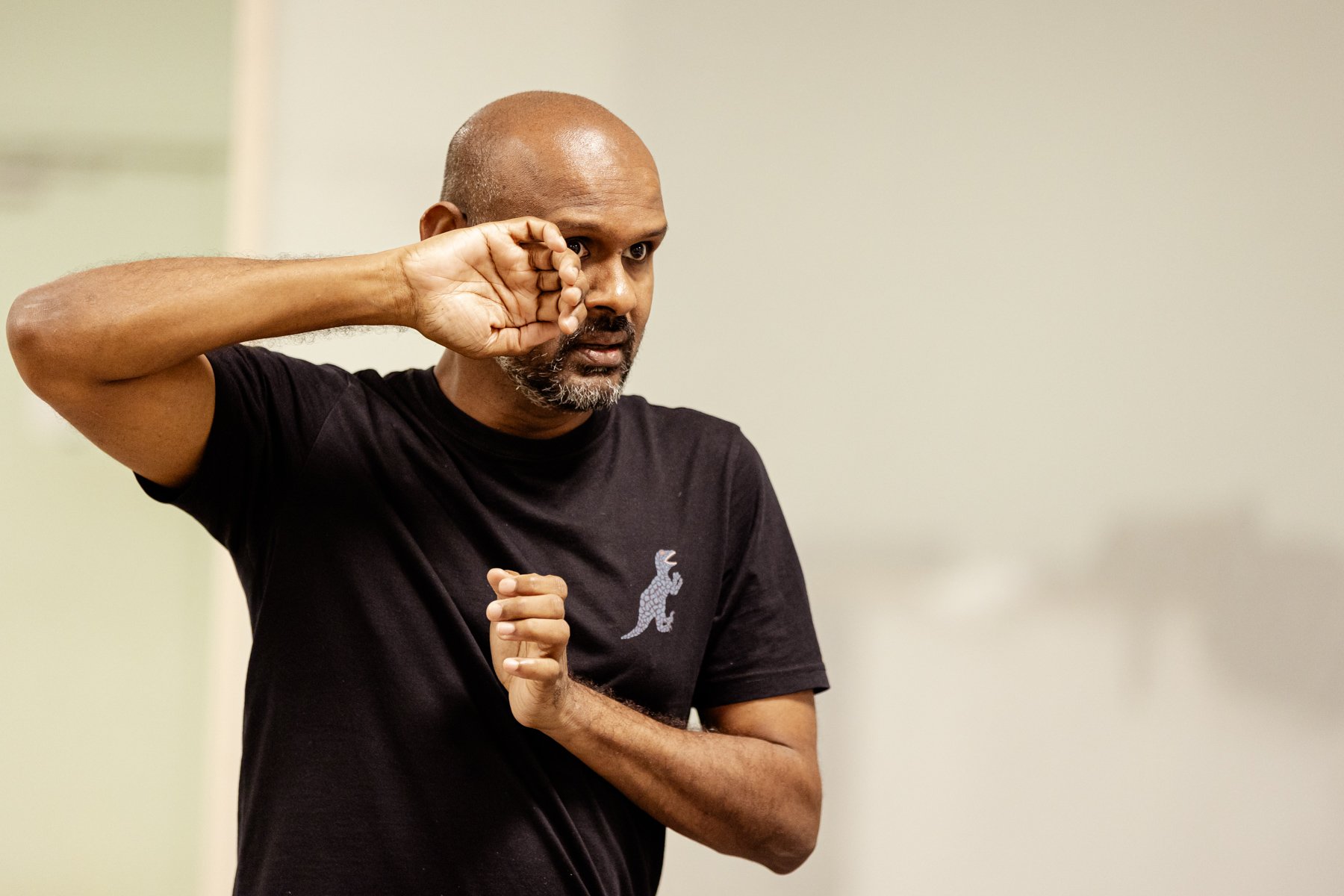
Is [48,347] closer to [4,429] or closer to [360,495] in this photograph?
[360,495]

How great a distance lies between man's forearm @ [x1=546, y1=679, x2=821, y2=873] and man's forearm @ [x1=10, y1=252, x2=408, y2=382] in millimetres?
411

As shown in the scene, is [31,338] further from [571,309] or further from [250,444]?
[571,309]

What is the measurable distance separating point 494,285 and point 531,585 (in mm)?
303

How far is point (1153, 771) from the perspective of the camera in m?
1.71

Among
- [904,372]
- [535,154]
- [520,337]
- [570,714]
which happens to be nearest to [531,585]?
[570,714]

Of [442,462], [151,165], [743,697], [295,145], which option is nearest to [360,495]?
[442,462]

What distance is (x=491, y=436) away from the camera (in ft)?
4.04

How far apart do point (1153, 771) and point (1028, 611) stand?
287 millimetres

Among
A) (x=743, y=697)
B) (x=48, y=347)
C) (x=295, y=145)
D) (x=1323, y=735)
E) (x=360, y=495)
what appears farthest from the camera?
(x=295, y=145)

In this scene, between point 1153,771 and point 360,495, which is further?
point 1153,771

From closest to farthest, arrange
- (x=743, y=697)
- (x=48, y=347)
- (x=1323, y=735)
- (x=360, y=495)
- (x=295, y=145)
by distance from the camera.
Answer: (x=48, y=347)
(x=360, y=495)
(x=743, y=697)
(x=1323, y=735)
(x=295, y=145)

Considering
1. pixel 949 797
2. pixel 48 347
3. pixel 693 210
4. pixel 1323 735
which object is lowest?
pixel 949 797

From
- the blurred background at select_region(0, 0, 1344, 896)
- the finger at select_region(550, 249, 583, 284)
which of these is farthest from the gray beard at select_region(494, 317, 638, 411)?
the blurred background at select_region(0, 0, 1344, 896)

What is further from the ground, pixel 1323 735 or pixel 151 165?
pixel 151 165
